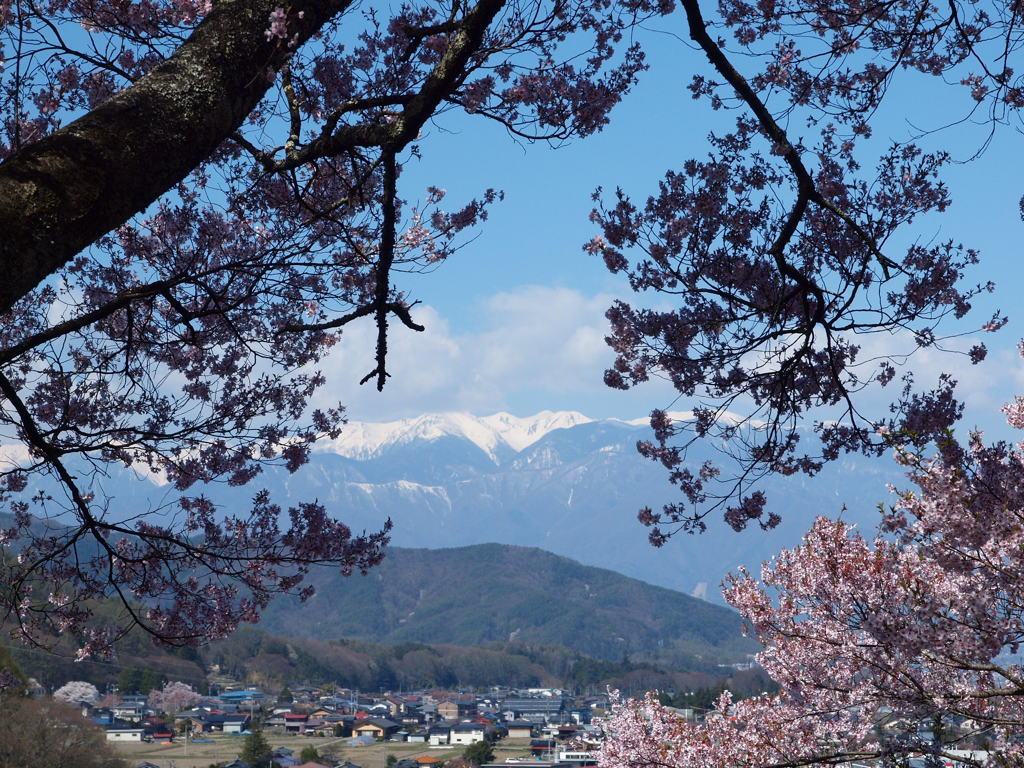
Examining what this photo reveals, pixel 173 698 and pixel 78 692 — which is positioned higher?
pixel 78 692

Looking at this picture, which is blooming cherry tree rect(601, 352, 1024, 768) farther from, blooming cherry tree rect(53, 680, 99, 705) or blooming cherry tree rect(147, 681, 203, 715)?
blooming cherry tree rect(147, 681, 203, 715)

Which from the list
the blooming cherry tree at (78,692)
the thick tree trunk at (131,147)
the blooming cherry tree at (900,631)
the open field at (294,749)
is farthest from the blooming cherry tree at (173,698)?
the thick tree trunk at (131,147)

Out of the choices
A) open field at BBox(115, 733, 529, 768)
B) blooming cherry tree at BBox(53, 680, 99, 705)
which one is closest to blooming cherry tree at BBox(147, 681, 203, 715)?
blooming cherry tree at BBox(53, 680, 99, 705)

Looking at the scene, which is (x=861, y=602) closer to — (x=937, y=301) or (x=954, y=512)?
(x=954, y=512)

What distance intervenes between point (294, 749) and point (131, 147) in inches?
4251

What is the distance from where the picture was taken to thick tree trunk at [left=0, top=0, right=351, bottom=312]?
8.14 feet

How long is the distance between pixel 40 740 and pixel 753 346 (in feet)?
127

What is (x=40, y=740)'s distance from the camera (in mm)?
36344

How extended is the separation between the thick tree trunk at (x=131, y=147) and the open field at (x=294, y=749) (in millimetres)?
86371

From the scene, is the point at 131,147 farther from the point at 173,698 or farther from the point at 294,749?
the point at 173,698

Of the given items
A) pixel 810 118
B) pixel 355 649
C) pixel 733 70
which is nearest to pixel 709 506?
pixel 810 118

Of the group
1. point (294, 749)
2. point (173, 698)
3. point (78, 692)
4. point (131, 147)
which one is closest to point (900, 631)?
point (131, 147)

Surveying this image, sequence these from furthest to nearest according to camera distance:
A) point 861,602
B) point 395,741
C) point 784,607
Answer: point 395,741
point 784,607
point 861,602

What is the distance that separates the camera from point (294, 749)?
100438mm
